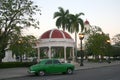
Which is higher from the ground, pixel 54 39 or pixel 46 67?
pixel 54 39

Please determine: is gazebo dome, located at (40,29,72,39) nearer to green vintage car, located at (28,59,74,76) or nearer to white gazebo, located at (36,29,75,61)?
white gazebo, located at (36,29,75,61)

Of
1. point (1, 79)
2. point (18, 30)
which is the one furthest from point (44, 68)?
point (18, 30)

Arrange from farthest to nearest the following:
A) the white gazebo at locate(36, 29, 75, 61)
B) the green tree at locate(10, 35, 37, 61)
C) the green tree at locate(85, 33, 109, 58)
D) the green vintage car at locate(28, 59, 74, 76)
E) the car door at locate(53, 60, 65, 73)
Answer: the green tree at locate(85, 33, 109, 58), the white gazebo at locate(36, 29, 75, 61), the green tree at locate(10, 35, 37, 61), the car door at locate(53, 60, 65, 73), the green vintage car at locate(28, 59, 74, 76)

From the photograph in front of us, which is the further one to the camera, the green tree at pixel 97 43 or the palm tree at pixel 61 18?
the green tree at pixel 97 43

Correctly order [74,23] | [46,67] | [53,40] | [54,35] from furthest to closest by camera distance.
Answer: [74,23], [54,35], [53,40], [46,67]

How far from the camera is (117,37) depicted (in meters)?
139

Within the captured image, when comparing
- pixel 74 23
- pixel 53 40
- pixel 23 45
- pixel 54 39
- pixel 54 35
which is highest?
pixel 74 23

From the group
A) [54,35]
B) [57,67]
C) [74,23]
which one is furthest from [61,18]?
[57,67]

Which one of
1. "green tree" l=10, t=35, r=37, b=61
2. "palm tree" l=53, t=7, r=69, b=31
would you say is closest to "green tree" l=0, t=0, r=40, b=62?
"green tree" l=10, t=35, r=37, b=61

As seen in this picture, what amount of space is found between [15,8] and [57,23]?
3611 centimetres

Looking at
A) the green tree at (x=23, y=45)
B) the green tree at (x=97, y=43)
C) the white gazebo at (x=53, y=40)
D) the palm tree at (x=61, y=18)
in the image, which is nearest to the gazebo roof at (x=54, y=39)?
the white gazebo at (x=53, y=40)

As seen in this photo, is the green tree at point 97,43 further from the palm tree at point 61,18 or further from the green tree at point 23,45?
the green tree at point 23,45

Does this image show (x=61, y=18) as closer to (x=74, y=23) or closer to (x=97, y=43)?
(x=74, y=23)

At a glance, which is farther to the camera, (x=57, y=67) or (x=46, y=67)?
(x=57, y=67)
